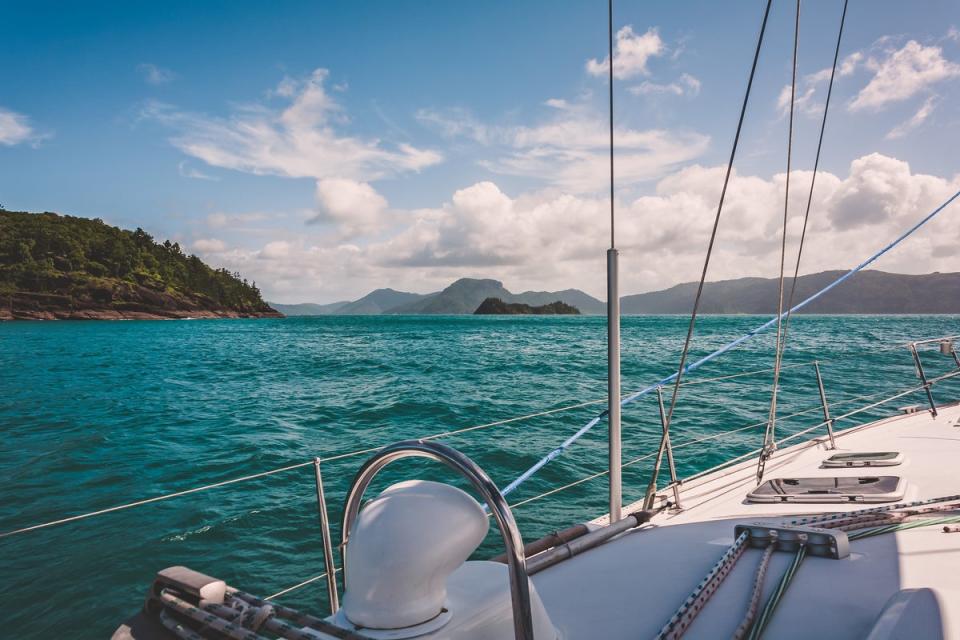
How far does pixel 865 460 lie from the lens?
11.6 ft

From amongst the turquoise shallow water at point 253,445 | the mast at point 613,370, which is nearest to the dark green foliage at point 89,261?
the turquoise shallow water at point 253,445

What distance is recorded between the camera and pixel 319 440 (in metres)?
10.6

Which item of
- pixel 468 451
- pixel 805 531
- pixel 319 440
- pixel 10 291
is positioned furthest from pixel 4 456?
pixel 10 291

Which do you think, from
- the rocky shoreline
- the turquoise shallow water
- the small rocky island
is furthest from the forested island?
the small rocky island

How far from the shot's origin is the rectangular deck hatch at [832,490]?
2686 mm

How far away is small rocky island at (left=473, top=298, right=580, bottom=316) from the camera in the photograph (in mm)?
159500

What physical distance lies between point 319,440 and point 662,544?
9.43 metres

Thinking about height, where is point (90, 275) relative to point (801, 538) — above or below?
above

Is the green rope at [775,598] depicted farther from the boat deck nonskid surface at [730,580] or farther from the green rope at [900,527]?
the green rope at [900,527]

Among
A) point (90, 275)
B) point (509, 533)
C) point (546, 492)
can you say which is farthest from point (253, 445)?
point (90, 275)

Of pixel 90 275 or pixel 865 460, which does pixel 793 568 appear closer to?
pixel 865 460

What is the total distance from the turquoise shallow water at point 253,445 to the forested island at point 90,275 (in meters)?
60.2

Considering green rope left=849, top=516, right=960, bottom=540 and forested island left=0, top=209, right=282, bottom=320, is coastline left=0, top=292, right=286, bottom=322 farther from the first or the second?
green rope left=849, top=516, right=960, bottom=540

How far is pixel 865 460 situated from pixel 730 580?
2.51 meters
